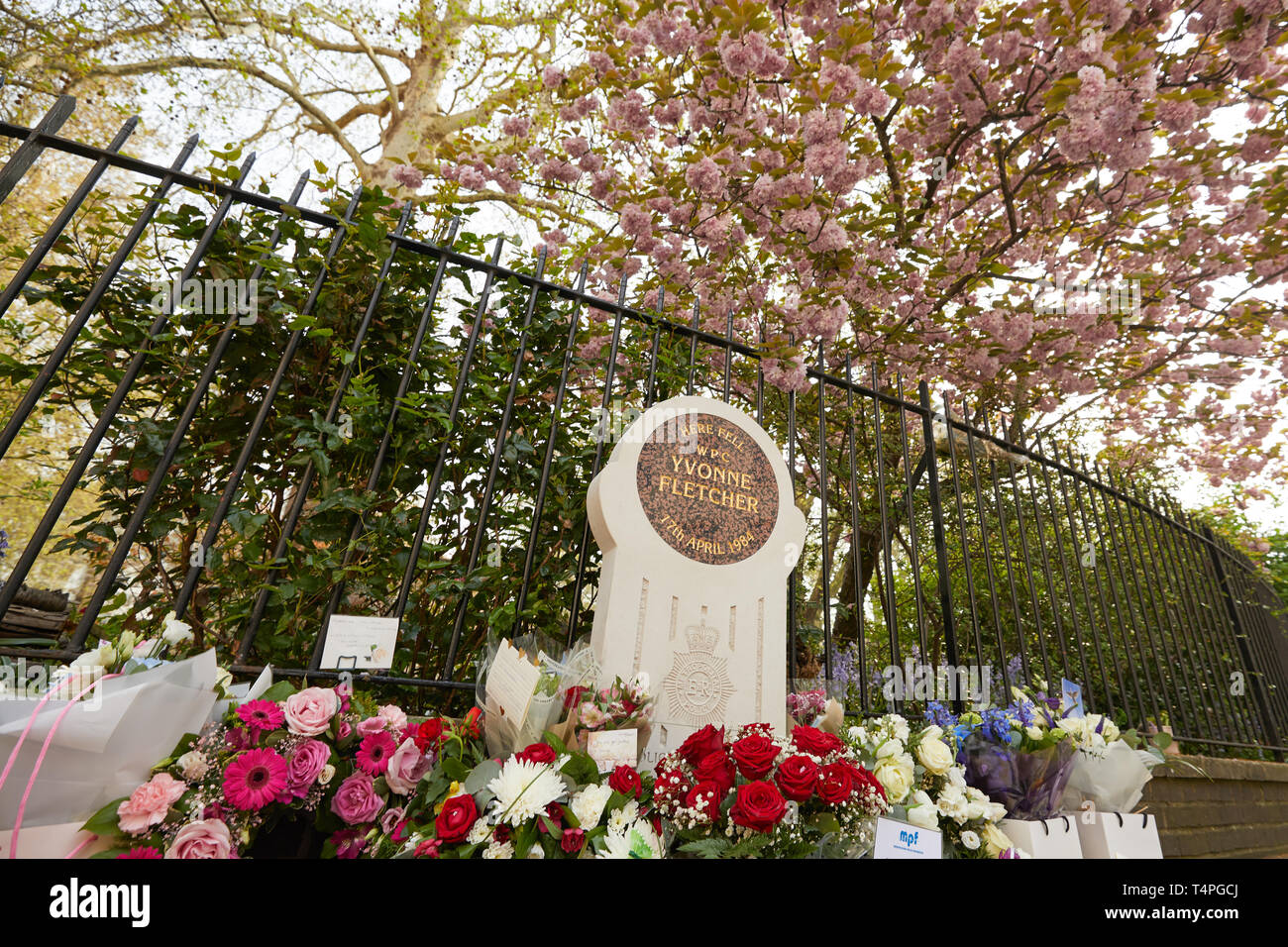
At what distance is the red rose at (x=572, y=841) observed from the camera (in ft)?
4.52

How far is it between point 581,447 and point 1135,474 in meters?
8.50

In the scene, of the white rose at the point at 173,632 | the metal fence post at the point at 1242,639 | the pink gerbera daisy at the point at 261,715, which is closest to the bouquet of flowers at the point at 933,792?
the pink gerbera daisy at the point at 261,715

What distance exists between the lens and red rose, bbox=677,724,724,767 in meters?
1.70

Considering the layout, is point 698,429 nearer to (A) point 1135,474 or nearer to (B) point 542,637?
(B) point 542,637

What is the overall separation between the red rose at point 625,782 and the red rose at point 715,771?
0.54 feet

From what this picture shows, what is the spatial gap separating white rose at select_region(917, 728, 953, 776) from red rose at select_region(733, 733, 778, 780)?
0.63 m

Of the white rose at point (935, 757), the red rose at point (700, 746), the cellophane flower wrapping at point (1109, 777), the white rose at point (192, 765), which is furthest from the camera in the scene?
the cellophane flower wrapping at point (1109, 777)

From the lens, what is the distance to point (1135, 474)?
26.1 ft

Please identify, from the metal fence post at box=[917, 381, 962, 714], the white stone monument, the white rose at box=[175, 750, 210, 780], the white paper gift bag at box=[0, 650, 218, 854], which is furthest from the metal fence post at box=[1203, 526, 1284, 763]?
the white paper gift bag at box=[0, 650, 218, 854]

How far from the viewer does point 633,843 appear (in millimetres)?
1420

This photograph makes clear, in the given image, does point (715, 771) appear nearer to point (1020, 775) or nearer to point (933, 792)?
point (933, 792)

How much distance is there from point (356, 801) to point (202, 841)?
0.34 meters

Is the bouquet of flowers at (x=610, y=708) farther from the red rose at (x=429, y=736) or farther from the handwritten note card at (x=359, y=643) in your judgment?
the handwritten note card at (x=359, y=643)
